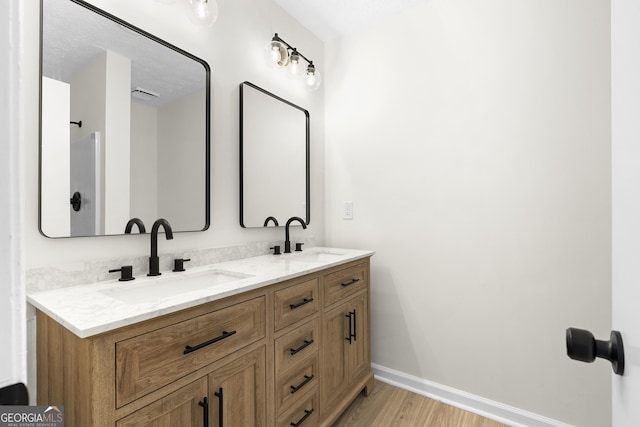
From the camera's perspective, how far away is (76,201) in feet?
3.72

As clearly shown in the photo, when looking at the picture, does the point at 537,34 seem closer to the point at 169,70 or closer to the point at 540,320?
the point at 540,320

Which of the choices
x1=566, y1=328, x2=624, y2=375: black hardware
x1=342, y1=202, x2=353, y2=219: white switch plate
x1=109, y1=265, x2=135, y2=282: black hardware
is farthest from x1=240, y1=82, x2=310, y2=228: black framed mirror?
x1=566, y1=328, x2=624, y2=375: black hardware

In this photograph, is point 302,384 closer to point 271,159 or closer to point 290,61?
point 271,159

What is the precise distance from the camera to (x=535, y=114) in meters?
1.65

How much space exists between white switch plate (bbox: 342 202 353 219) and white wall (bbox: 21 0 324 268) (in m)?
0.19

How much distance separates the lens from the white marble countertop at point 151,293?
79 cm

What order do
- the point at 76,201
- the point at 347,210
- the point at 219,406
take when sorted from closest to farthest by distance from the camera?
the point at 219,406 → the point at 76,201 → the point at 347,210

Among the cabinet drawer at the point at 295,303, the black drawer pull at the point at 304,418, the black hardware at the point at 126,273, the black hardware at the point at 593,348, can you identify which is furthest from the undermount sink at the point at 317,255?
the black hardware at the point at 593,348

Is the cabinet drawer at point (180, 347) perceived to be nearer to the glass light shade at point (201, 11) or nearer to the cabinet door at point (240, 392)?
the cabinet door at point (240, 392)

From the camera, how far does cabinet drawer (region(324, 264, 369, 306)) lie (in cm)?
159

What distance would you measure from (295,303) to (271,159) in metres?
0.96

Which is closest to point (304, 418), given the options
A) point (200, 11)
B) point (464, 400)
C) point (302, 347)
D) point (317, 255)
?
point (302, 347)

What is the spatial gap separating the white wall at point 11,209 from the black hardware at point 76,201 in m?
1.09

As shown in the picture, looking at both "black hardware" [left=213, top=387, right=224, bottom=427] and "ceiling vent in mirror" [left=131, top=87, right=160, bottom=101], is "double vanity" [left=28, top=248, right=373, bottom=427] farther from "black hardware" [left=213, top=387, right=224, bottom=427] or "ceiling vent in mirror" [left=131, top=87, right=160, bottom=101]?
"ceiling vent in mirror" [left=131, top=87, right=160, bottom=101]
